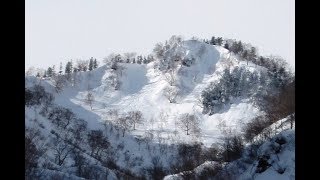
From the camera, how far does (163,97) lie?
2176 inches

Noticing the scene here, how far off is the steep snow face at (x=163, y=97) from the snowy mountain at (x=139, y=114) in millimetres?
107

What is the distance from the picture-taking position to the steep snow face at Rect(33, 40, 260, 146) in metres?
45.8

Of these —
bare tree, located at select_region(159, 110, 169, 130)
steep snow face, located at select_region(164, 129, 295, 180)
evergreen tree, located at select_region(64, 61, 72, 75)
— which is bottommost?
bare tree, located at select_region(159, 110, 169, 130)

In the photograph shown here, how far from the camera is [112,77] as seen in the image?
58344mm

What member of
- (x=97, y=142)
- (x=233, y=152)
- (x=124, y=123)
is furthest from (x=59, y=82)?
(x=233, y=152)

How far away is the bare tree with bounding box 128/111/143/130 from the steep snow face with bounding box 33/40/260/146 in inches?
21.4

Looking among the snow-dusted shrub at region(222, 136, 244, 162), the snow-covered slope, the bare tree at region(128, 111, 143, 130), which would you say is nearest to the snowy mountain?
the bare tree at region(128, 111, 143, 130)

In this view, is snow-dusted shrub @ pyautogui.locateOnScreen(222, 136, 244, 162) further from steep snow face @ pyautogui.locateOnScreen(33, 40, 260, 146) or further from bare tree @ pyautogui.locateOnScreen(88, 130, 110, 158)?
steep snow face @ pyautogui.locateOnScreen(33, 40, 260, 146)

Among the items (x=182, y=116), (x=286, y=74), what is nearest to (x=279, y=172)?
(x=286, y=74)

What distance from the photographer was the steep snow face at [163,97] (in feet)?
150

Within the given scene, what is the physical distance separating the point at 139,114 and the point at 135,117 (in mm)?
1463

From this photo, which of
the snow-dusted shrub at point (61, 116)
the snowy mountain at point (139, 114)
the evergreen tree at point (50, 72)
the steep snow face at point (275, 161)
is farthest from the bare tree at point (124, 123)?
the steep snow face at point (275, 161)

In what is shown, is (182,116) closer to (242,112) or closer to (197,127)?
(197,127)

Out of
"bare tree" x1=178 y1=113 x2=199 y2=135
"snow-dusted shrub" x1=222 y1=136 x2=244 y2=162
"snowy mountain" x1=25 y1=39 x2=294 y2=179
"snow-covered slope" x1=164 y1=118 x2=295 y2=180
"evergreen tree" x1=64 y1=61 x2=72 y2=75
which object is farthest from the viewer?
"evergreen tree" x1=64 y1=61 x2=72 y2=75
